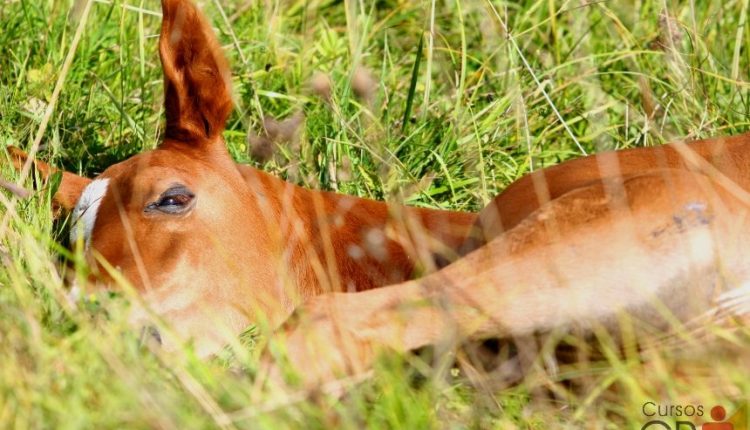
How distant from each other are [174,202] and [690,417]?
5.77 feet

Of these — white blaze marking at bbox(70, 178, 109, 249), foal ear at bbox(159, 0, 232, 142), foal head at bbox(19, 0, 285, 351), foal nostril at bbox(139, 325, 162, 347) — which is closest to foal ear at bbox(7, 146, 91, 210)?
foal head at bbox(19, 0, 285, 351)

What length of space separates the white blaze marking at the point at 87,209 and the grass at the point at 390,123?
11cm

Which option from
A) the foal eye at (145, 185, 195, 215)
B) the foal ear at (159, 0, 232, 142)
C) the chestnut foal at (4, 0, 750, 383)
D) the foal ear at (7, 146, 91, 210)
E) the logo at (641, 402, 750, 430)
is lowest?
the logo at (641, 402, 750, 430)

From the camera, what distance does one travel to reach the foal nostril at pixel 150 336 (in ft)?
10.4

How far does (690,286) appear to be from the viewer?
10.7ft

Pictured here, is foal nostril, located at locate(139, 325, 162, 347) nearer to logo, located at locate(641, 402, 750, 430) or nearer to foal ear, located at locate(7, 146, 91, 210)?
foal ear, located at locate(7, 146, 91, 210)

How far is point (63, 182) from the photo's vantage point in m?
4.39

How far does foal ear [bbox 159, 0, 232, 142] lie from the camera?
4164 mm

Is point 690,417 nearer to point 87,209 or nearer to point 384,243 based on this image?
point 384,243

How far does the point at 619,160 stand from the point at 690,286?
32.3 inches

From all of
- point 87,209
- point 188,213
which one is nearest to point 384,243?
point 188,213

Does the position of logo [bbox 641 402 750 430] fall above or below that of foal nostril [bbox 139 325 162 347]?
below

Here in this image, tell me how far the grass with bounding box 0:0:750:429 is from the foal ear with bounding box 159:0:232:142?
1.76 feet

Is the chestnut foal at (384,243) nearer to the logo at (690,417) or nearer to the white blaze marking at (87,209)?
the white blaze marking at (87,209)
